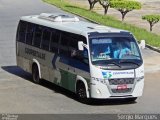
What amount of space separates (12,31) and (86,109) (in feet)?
63.4

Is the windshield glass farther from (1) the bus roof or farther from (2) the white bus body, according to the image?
(1) the bus roof

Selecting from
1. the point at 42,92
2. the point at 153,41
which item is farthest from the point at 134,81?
the point at 153,41

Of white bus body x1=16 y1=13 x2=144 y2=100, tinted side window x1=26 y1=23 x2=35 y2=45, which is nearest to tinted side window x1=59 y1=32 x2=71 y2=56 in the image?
white bus body x1=16 y1=13 x2=144 y2=100

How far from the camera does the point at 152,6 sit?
177 ft

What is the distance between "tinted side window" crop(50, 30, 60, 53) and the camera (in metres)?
18.9

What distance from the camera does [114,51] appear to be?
17.1 metres

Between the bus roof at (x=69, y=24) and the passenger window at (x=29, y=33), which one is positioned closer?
the bus roof at (x=69, y=24)

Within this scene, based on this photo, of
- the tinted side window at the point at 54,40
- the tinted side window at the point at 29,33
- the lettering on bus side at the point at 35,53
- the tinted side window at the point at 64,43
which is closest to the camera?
the tinted side window at the point at 64,43

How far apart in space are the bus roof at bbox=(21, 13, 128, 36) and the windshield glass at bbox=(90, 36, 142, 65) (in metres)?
0.38

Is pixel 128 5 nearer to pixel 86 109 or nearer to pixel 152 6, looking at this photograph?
pixel 152 6

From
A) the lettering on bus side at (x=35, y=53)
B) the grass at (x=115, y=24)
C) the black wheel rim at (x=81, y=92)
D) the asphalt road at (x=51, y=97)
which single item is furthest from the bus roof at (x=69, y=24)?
the grass at (x=115, y=24)

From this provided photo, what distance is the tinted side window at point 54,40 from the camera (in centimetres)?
1892

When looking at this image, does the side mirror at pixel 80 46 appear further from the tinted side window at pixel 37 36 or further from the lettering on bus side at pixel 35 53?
the tinted side window at pixel 37 36

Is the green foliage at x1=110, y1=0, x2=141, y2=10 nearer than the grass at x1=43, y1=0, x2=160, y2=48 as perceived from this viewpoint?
No
